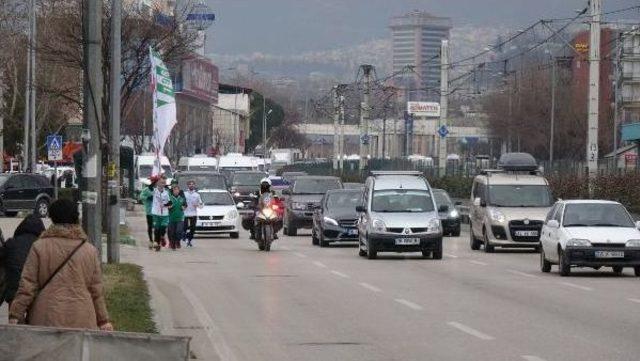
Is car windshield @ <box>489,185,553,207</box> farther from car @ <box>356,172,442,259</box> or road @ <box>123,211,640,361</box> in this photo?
road @ <box>123,211,640,361</box>

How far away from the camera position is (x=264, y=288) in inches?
992

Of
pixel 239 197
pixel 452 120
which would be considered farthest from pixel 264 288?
pixel 452 120

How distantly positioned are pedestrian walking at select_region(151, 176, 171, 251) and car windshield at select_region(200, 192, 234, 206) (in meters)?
8.33

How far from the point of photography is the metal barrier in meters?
9.86

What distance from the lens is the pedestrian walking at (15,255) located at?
1380 centimetres

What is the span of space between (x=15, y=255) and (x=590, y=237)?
16833mm

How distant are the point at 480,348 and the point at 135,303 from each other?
562 cm

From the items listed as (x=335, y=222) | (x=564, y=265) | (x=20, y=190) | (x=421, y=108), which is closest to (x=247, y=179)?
(x=20, y=190)

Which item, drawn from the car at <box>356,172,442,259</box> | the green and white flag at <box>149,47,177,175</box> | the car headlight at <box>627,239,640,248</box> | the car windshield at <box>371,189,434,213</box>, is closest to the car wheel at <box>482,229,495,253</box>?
the car at <box>356,172,442,259</box>

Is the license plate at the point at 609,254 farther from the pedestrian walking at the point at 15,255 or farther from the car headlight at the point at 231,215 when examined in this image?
the car headlight at the point at 231,215

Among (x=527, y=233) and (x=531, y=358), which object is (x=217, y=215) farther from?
(x=531, y=358)

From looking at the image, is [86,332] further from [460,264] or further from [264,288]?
[460,264]

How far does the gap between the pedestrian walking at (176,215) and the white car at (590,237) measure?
1089 centimetres

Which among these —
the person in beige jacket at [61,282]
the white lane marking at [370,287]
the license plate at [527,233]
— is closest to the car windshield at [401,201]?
the license plate at [527,233]
